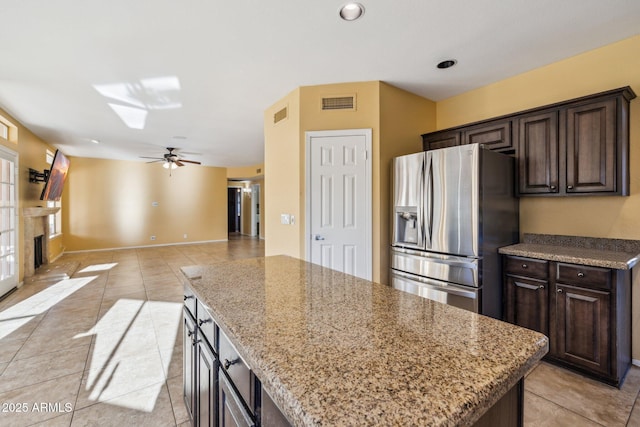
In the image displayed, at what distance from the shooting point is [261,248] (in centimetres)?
839

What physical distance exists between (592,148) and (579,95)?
26.1 inches

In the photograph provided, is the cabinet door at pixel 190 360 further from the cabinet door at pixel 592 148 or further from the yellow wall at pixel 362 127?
the cabinet door at pixel 592 148

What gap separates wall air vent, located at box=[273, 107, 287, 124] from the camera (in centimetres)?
353

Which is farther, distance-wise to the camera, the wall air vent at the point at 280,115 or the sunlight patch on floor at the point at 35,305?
the wall air vent at the point at 280,115

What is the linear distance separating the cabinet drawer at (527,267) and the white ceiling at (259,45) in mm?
1871

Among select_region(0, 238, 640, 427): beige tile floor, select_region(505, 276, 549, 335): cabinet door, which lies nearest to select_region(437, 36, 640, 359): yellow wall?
select_region(505, 276, 549, 335): cabinet door

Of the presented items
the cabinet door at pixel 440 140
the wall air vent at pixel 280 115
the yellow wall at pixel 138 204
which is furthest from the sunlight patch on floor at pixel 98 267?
the cabinet door at pixel 440 140

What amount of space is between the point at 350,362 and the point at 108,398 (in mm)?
2203

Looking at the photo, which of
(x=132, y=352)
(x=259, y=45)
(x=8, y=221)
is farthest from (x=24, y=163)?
(x=259, y=45)

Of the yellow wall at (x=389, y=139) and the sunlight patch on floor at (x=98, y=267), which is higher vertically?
the yellow wall at (x=389, y=139)

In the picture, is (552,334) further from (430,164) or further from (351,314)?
(351,314)

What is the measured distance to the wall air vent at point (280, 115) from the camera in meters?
3.53

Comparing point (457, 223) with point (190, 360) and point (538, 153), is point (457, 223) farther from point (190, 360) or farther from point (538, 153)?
point (190, 360)

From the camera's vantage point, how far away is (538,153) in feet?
8.48
